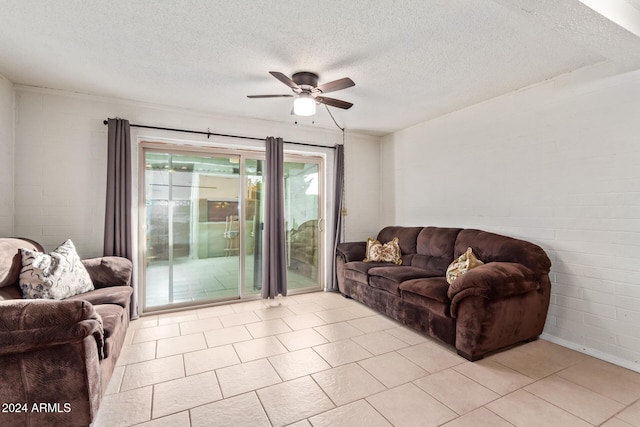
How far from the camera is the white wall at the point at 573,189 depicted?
7.94ft

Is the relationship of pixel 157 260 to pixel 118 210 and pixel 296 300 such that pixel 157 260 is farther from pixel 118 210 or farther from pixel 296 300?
pixel 296 300

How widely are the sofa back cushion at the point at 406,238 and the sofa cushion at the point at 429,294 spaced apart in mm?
928

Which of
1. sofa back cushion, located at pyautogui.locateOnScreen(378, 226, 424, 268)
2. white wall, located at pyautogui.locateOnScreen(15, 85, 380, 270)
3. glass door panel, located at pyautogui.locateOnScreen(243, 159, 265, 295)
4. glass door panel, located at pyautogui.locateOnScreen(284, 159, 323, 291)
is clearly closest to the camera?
white wall, located at pyautogui.locateOnScreen(15, 85, 380, 270)

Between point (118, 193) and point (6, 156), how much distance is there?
0.95 metres

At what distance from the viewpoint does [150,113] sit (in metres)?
3.57

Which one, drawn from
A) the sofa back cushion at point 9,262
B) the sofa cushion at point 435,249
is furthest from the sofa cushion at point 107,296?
the sofa cushion at point 435,249

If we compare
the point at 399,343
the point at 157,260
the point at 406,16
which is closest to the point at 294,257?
the point at 157,260

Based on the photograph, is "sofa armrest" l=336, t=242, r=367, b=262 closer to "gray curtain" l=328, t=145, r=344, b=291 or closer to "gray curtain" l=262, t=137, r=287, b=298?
"gray curtain" l=328, t=145, r=344, b=291

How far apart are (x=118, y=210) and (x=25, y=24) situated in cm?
177

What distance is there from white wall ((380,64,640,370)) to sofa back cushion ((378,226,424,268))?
62 cm

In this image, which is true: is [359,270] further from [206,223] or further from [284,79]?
[284,79]

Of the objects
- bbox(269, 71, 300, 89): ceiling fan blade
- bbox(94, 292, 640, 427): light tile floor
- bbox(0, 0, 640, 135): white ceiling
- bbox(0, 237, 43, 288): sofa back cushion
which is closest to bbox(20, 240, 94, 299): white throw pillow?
bbox(0, 237, 43, 288): sofa back cushion

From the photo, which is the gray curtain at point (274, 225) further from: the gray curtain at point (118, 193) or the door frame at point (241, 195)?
the gray curtain at point (118, 193)

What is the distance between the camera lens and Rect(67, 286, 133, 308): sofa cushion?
248cm
